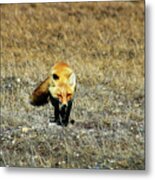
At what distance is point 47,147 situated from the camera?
2000mm

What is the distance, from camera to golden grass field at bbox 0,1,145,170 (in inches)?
76.6

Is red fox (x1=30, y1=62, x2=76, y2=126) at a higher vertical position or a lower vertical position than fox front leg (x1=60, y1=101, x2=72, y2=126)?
higher

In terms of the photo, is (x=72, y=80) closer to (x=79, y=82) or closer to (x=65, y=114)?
(x=79, y=82)

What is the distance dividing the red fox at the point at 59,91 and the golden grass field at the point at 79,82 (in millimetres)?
22

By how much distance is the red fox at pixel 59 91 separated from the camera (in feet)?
6.53

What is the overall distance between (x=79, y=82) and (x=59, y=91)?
0.09 meters

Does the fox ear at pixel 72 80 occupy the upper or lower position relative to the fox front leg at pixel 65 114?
upper

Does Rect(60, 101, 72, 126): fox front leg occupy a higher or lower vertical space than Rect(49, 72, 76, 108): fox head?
lower

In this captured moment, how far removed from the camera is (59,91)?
200 cm

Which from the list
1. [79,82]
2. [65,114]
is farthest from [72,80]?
[65,114]

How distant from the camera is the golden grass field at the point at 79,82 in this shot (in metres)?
1.95

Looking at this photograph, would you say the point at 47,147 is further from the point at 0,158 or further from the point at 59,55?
the point at 59,55

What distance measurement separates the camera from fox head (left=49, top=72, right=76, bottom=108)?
6.52 ft

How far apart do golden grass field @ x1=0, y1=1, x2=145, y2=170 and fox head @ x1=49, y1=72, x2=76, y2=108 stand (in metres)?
0.03
